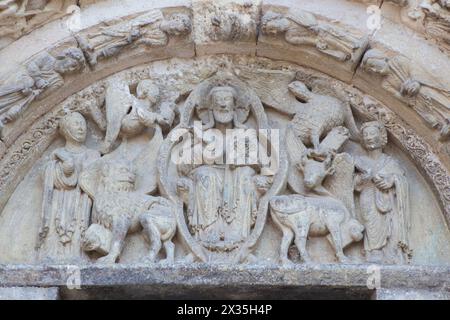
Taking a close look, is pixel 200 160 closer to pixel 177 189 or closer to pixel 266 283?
pixel 177 189

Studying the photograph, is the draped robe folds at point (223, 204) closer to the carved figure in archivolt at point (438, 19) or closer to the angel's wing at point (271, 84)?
the angel's wing at point (271, 84)

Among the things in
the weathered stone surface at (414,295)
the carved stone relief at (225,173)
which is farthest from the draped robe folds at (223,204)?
the weathered stone surface at (414,295)

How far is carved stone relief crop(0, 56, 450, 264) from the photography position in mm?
7418

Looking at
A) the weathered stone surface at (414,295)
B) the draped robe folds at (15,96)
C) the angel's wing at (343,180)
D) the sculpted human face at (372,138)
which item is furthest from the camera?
the sculpted human face at (372,138)

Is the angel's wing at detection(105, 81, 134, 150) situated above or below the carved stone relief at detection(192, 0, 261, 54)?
below

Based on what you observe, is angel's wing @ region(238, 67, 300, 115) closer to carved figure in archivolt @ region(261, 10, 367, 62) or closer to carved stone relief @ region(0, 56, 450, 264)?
carved stone relief @ region(0, 56, 450, 264)

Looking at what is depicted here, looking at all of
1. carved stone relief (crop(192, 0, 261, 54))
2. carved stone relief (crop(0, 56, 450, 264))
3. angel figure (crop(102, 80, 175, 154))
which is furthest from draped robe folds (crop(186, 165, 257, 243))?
carved stone relief (crop(192, 0, 261, 54))

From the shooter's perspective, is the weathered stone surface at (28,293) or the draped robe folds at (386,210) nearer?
the weathered stone surface at (28,293)

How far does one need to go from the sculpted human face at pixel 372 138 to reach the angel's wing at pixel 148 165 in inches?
55.2

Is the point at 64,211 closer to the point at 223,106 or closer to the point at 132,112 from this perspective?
the point at 132,112

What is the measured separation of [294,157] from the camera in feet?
25.5

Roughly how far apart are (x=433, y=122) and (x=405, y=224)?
70cm

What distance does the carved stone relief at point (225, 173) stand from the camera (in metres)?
7.42

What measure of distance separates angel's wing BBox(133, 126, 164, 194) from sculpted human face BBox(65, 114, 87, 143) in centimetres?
41
